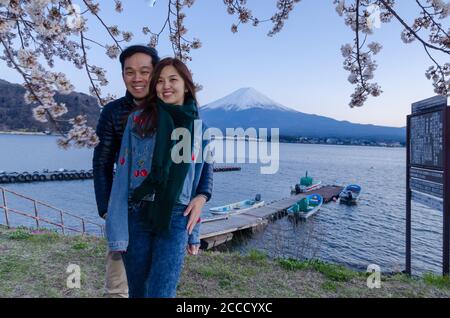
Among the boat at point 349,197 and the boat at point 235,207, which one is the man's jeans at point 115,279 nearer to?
the boat at point 235,207

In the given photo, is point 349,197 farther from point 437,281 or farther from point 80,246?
point 80,246

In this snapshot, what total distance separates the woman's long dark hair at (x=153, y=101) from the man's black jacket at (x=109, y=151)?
7.0 inches

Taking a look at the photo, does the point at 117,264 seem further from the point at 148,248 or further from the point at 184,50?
the point at 184,50

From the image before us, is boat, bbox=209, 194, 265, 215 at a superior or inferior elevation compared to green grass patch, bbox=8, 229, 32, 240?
inferior

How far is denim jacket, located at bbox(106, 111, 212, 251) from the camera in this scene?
145 centimetres

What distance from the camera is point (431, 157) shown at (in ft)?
15.6

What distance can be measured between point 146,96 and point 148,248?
0.78 metres

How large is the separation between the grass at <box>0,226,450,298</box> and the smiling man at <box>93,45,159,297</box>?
176 centimetres

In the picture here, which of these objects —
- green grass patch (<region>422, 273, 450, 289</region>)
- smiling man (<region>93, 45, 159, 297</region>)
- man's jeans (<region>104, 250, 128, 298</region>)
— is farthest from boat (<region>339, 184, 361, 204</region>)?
smiling man (<region>93, 45, 159, 297</region>)

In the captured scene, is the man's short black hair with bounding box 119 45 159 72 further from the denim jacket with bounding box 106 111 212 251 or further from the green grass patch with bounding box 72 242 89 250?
the green grass patch with bounding box 72 242 89 250

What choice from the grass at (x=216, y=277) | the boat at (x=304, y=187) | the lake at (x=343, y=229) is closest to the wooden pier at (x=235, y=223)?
the lake at (x=343, y=229)

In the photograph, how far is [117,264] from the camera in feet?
6.82

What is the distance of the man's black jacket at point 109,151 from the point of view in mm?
1613
